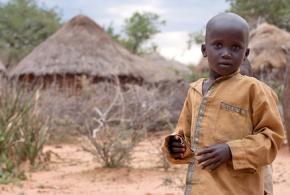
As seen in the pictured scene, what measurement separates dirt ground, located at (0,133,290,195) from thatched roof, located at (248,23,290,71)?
438 centimetres

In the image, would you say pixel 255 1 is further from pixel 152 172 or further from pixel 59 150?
pixel 152 172

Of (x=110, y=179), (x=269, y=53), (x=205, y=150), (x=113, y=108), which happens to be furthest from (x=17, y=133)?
(x=269, y=53)

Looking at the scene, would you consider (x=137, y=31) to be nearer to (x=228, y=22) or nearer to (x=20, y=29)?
(x=20, y=29)

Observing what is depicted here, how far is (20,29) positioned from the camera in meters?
27.5

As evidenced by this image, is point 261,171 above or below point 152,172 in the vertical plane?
above

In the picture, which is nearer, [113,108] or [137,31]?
[113,108]

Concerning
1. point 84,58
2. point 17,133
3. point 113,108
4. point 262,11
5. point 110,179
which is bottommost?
point 110,179

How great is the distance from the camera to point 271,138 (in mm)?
2123

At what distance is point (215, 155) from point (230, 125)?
143 millimetres

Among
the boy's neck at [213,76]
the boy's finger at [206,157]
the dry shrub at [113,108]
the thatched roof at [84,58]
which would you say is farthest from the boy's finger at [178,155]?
the thatched roof at [84,58]

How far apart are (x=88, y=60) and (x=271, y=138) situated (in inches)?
591

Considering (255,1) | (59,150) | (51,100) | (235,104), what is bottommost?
(59,150)

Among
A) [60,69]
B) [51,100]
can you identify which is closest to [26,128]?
[51,100]

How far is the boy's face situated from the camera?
2176 millimetres
